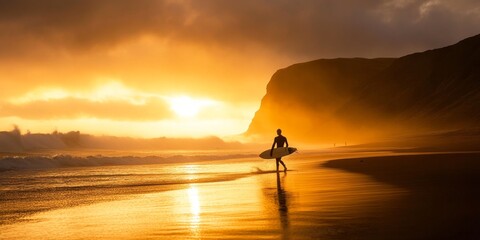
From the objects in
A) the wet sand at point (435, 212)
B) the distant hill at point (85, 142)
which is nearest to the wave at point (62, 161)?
the distant hill at point (85, 142)

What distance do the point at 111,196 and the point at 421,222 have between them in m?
10.8

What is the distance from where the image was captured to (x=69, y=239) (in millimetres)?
9234

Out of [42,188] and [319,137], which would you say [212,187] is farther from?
[319,137]

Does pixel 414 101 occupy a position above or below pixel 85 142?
above

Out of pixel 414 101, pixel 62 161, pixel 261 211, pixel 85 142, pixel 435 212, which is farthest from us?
pixel 414 101

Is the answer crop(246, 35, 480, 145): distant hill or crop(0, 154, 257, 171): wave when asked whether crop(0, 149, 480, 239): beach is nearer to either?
crop(0, 154, 257, 171): wave

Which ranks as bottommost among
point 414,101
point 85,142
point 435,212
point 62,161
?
point 435,212

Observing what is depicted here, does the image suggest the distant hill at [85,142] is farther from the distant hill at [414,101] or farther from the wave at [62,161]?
the distant hill at [414,101]

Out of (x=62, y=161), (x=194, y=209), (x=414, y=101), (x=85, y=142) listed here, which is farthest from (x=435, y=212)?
(x=414, y=101)

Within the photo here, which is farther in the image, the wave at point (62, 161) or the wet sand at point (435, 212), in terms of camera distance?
the wave at point (62, 161)

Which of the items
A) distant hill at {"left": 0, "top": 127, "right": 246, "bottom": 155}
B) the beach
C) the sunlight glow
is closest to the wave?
the beach

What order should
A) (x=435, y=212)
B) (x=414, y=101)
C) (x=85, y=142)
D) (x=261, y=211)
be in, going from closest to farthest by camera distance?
1. (x=435, y=212)
2. (x=261, y=211)
3. (x=85, y=142)
4. (x=414, y=101)

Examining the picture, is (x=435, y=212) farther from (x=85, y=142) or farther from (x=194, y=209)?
(x=85, y=142)

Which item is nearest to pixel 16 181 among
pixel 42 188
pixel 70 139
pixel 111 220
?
pixel 42 188
